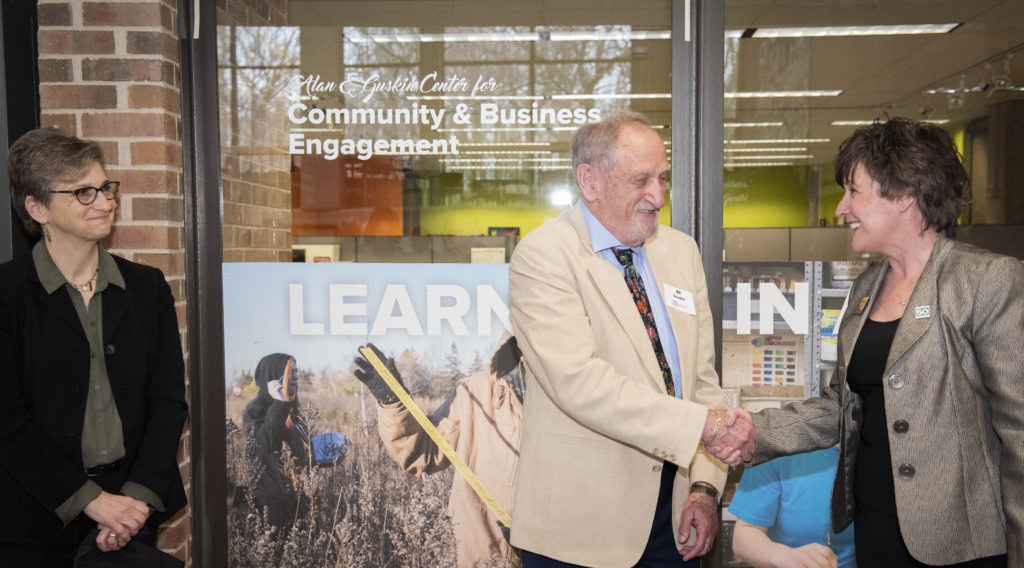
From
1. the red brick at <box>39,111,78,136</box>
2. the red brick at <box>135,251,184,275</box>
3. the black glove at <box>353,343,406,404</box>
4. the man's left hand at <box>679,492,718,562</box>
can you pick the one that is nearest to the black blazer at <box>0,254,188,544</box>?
the red brick at <box>135,251,184,275</box>

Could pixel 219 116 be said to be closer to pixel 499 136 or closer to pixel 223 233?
pixel 223 233

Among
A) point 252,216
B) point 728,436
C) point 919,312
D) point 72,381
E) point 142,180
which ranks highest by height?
point 142,180

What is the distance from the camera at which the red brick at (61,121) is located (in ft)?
9.25

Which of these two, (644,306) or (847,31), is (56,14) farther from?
(847,31)

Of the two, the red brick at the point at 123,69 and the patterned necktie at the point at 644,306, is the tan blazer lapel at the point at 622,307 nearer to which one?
the patterned necktie at the point at 644,306

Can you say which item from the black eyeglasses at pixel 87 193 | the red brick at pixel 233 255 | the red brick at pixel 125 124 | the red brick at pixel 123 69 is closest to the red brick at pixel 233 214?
the red brick at pixel 233 255

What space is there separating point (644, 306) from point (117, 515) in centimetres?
156

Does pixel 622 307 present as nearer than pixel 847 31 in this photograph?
Yes

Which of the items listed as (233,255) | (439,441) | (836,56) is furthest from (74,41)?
(836,56)

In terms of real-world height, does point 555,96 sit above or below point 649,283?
above

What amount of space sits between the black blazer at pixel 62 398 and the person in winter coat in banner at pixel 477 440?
87 centimetres

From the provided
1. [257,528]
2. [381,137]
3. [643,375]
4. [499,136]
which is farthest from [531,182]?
[257,528]

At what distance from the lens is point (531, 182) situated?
2893mm

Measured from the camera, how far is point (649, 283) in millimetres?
2090
